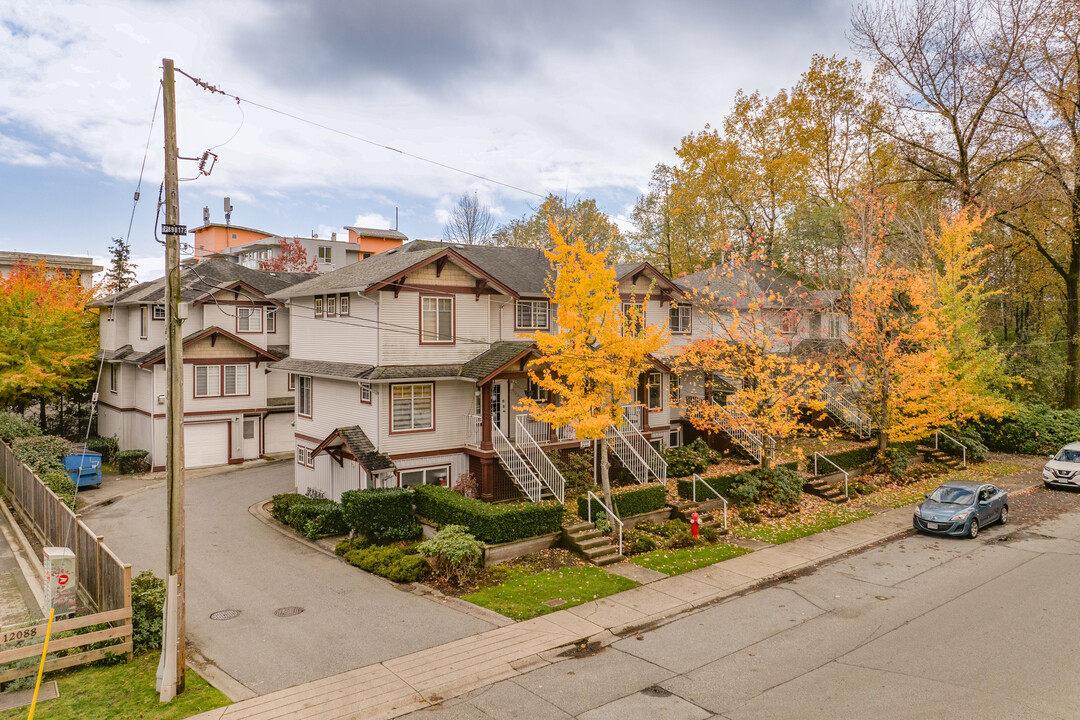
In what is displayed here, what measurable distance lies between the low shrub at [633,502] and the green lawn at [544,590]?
281 centimetres

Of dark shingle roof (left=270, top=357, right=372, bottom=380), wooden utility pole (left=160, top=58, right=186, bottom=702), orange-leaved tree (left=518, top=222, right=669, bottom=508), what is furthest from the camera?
dark shingle roof (left=270, top=357, right=372, bottom=380)

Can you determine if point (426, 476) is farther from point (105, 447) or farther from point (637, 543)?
point (105, 447)

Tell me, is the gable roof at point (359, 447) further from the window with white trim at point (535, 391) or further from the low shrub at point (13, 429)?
the low shrub at point (13, 429)

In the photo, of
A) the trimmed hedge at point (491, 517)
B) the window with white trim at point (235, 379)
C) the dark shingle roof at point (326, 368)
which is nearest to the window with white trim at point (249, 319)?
the window with white trim at point (235, 379)

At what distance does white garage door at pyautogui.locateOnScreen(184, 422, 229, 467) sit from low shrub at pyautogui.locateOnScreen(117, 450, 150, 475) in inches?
71.2

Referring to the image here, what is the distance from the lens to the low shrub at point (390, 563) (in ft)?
56.0

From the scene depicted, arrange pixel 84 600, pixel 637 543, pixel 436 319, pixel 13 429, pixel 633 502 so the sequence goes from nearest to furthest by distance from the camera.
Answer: pixel 84 600, pixel 637 543, pixel 633 502, pixel 436 319, pixel 13 429

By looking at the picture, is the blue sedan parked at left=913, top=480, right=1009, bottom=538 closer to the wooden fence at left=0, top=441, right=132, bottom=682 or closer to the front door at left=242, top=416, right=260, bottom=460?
the wooden fence at left=0, top=441, right=132, bottom=682

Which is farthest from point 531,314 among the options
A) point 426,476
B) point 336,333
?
point 426,476

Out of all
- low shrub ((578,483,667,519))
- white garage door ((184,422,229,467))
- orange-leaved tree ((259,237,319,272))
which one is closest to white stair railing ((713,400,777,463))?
low shrub ((578,483,667,519))

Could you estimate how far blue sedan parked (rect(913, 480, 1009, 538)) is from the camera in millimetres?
20594

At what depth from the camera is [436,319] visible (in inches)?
931

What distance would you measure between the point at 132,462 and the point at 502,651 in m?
26.4

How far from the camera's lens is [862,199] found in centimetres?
3073
